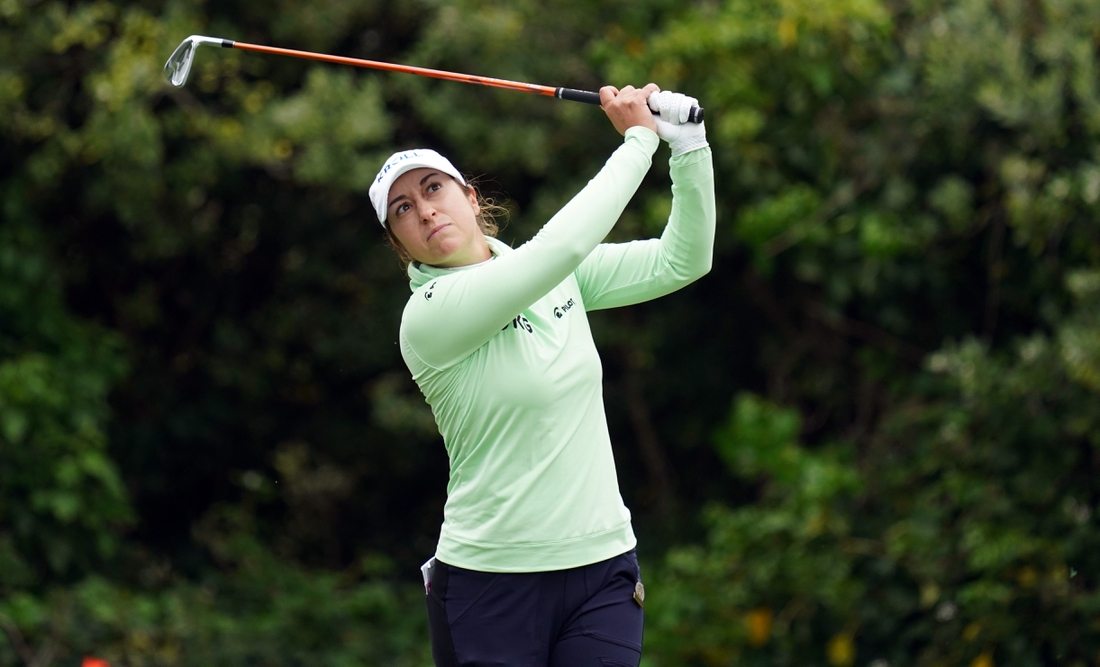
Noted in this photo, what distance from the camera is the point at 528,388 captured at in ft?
7.84

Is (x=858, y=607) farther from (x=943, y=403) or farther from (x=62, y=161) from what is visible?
(x=62, y=161)

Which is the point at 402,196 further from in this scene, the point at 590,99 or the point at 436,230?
the point at 590,99

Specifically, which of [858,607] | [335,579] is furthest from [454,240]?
[335,579]

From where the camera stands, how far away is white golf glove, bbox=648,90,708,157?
2.51 metres

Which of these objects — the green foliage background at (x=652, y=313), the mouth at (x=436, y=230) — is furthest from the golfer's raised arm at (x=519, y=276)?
the green foliage background at (x=652, y=313)

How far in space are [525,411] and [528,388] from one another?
46mm

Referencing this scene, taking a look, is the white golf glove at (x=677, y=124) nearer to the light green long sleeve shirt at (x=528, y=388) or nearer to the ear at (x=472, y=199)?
the light green long sleeve shirt at (x=528, y=388)

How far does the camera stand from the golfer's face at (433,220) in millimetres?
2527

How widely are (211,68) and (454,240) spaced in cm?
355

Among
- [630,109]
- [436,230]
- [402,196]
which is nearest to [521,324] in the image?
[436,230]

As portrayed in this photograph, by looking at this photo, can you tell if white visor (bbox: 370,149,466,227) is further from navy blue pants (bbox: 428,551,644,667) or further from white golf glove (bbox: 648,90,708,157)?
navy blue pants (bbox: 428,551,644,667)

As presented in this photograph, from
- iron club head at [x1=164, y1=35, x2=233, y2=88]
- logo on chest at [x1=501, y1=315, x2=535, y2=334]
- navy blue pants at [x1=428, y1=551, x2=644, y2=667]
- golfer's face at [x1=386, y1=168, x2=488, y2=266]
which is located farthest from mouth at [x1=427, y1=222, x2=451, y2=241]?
iron club head at [x1=164, y1=35, x2=233, y2=88]

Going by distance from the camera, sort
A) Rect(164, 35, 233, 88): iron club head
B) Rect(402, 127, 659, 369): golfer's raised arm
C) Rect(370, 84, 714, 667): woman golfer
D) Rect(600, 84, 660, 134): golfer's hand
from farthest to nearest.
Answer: Rect(164, 35, 233, 88): iron club head < Rect(600, 84, 660, 134): golfer's hand < Rect(370, 84, 714, 667): woman golfer < Rect(402, 127, 659, 369): golfer's raised arm

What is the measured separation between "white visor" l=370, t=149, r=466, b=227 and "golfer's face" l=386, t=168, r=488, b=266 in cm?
1
